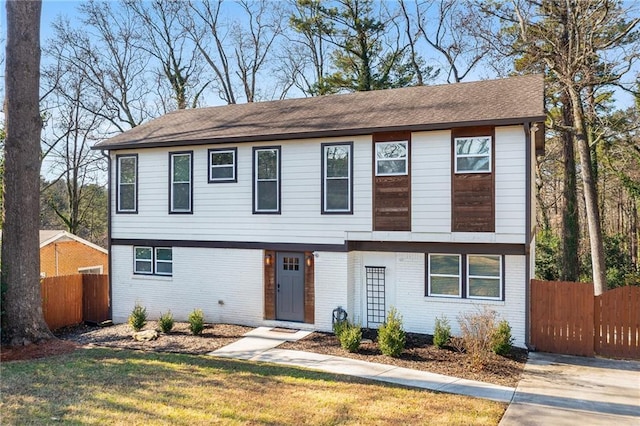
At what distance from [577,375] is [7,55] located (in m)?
14.0

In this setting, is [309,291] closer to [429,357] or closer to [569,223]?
[429,357]

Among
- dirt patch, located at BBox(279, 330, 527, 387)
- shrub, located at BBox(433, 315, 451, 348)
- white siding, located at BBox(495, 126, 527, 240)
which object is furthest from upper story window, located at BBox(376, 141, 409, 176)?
dirt patch, located at BBox(279, 330, 527, 387)

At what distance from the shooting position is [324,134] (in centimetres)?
1227

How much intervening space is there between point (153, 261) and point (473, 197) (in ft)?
32.5

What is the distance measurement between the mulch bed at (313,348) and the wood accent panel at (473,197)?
297cm

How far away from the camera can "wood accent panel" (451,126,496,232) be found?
428 inches

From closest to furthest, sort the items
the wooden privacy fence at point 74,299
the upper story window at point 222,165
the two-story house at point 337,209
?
the two-story house at point 337,209
the upper story window at point 222,165
the wooden privacy fence at point 74,299

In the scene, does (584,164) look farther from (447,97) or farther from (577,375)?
(577,375)

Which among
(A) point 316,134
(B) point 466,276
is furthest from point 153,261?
(B) point 466,276

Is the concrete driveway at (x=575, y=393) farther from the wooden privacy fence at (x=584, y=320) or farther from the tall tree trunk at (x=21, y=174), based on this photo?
the tall tree trunk at (x=21, y=174)

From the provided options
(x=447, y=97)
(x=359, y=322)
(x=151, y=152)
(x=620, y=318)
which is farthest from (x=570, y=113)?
(x=151, y=152)

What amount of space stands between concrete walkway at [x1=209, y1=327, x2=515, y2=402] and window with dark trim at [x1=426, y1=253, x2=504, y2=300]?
3.12 metres

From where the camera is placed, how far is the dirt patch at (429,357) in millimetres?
8945

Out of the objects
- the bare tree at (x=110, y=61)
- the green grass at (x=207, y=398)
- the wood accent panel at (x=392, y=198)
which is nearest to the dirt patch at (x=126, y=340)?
the green grass at (x=207, y=398)
